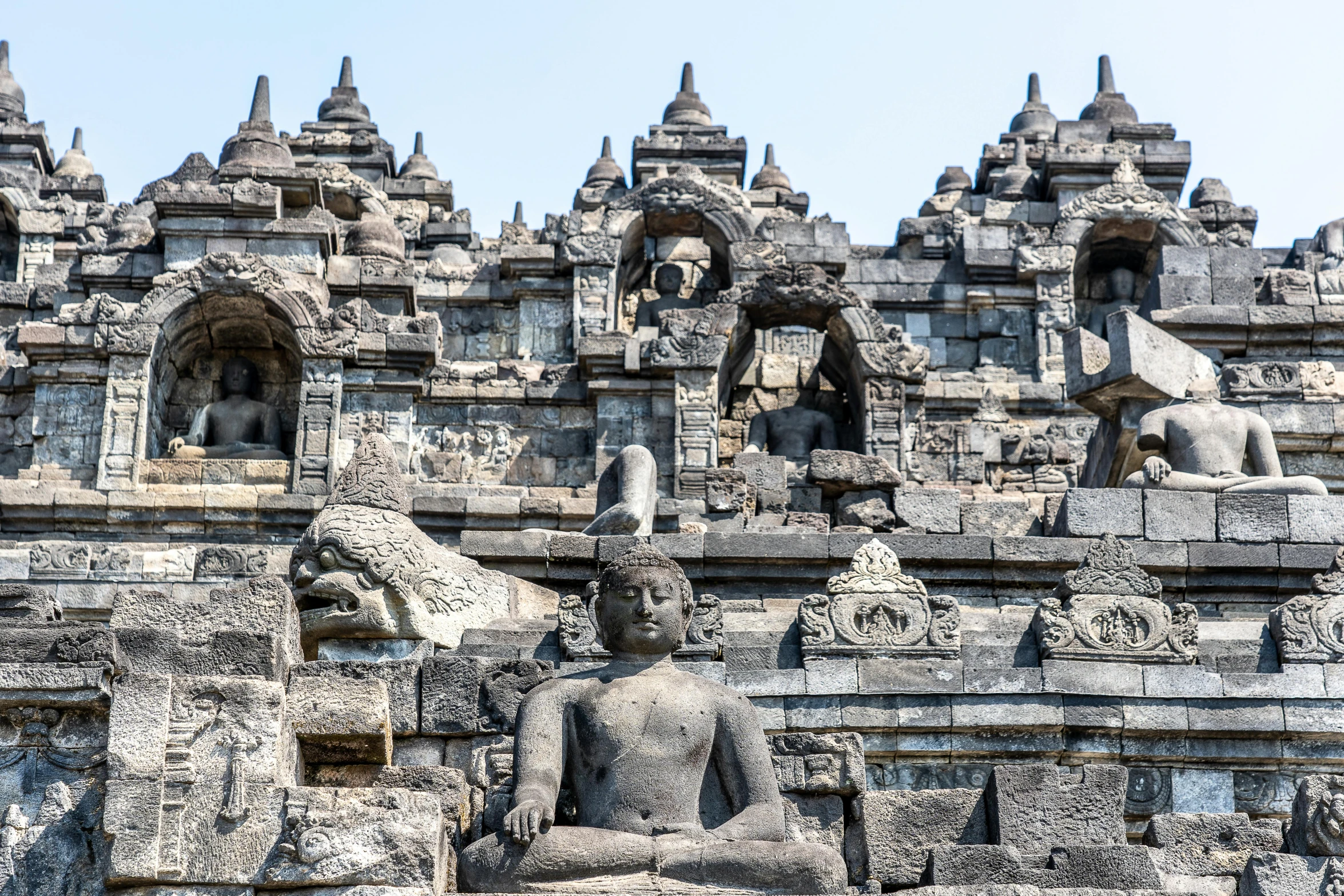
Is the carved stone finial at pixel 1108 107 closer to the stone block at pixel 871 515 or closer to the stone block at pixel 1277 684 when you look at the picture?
the stone block at pixel 871 515

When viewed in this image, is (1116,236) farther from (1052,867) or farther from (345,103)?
(1052,867)

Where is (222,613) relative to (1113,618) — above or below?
below

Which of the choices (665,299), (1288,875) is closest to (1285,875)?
(1288,875)

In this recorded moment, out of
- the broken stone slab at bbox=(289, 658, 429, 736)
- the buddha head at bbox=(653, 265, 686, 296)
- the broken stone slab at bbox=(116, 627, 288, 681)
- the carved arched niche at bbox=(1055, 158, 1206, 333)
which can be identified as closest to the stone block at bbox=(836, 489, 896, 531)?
the broken stone slab at bbox=(289, 658, 429, 736)

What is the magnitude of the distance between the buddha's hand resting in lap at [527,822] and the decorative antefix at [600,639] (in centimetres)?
294

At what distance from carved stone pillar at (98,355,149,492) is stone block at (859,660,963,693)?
36.3 ft

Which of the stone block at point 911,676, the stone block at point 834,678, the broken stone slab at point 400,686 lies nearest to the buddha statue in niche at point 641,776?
the broken stone slab at point 400,686

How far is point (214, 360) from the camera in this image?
23.7m

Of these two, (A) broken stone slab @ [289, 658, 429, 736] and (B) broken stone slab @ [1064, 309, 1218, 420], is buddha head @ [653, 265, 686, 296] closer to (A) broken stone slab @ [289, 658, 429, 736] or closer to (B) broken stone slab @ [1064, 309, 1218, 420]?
(B) broken stone slab @ [1064, 309, 1218, 420]

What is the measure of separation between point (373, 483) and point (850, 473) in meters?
5.61

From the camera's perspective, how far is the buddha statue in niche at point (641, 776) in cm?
902

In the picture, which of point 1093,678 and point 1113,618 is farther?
point 1113,618

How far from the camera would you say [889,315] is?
25.5 metres

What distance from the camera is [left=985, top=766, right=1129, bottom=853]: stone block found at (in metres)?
9.81
